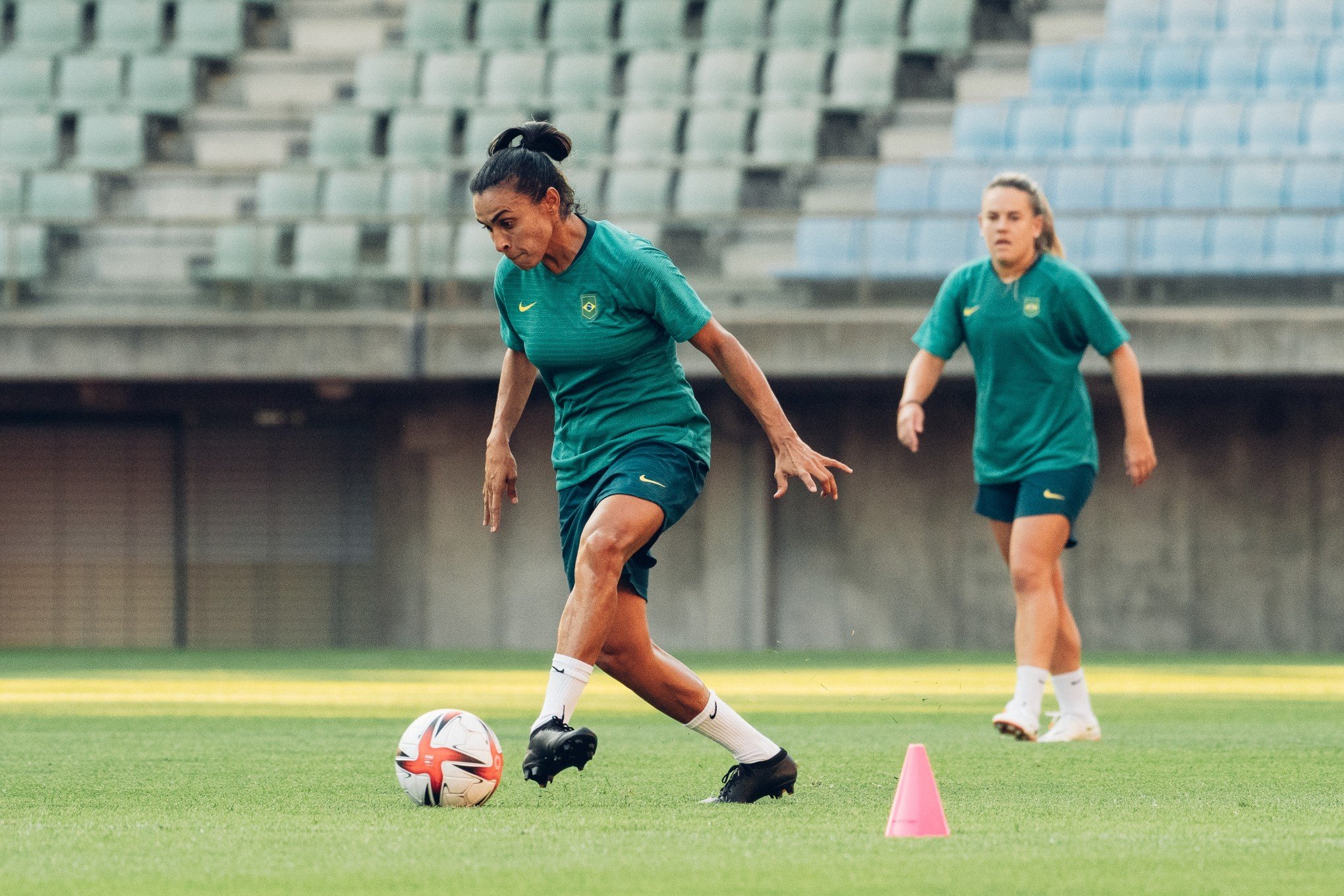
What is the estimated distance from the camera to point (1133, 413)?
6.95 m

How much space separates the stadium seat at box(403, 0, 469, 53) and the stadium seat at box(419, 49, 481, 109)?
1.55ft

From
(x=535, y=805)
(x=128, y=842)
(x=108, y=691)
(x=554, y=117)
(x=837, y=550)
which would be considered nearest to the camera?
(x=128, y=842)

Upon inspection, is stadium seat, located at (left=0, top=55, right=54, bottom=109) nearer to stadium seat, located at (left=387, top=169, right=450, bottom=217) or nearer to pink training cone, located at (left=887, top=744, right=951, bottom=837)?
stadium seat, located at (left=387, top=169, right=450, bottom=217)

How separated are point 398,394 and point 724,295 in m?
3.59

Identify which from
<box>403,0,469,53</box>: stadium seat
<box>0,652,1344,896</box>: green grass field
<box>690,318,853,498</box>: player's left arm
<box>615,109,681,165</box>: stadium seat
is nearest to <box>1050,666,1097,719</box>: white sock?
<box>0,652,1344,896</box>: green grass field

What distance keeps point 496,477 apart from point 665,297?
2.51 feet

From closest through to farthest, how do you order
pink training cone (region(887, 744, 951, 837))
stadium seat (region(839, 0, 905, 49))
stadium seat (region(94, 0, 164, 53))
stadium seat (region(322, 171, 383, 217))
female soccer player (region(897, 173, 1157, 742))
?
pink training cone (region(887, 744, 951, 837)), female soccer player (region(897, 173, 1157, 742)), stadium seat (region(322, 171, 383, 217)), stadium seat (region(839, 0, 905, 49)), stadium seat (region(94, 0, 164, 53))

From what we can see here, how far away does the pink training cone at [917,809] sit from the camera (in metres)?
4.16

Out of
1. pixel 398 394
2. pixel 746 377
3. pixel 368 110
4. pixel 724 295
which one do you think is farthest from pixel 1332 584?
pixel 746 377

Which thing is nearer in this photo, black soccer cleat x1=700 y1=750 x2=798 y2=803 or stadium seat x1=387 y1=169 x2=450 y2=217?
black soccer cleat x1=700 y1=750 x2=798 y2=803

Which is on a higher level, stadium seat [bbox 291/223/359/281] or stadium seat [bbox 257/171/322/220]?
stadium seat [bbox 257/171/322/220]

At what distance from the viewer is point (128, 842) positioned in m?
4.16

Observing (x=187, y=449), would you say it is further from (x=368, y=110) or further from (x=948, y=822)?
(x=948, y=822)

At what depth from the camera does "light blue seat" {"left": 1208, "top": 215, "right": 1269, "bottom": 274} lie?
16.2m
